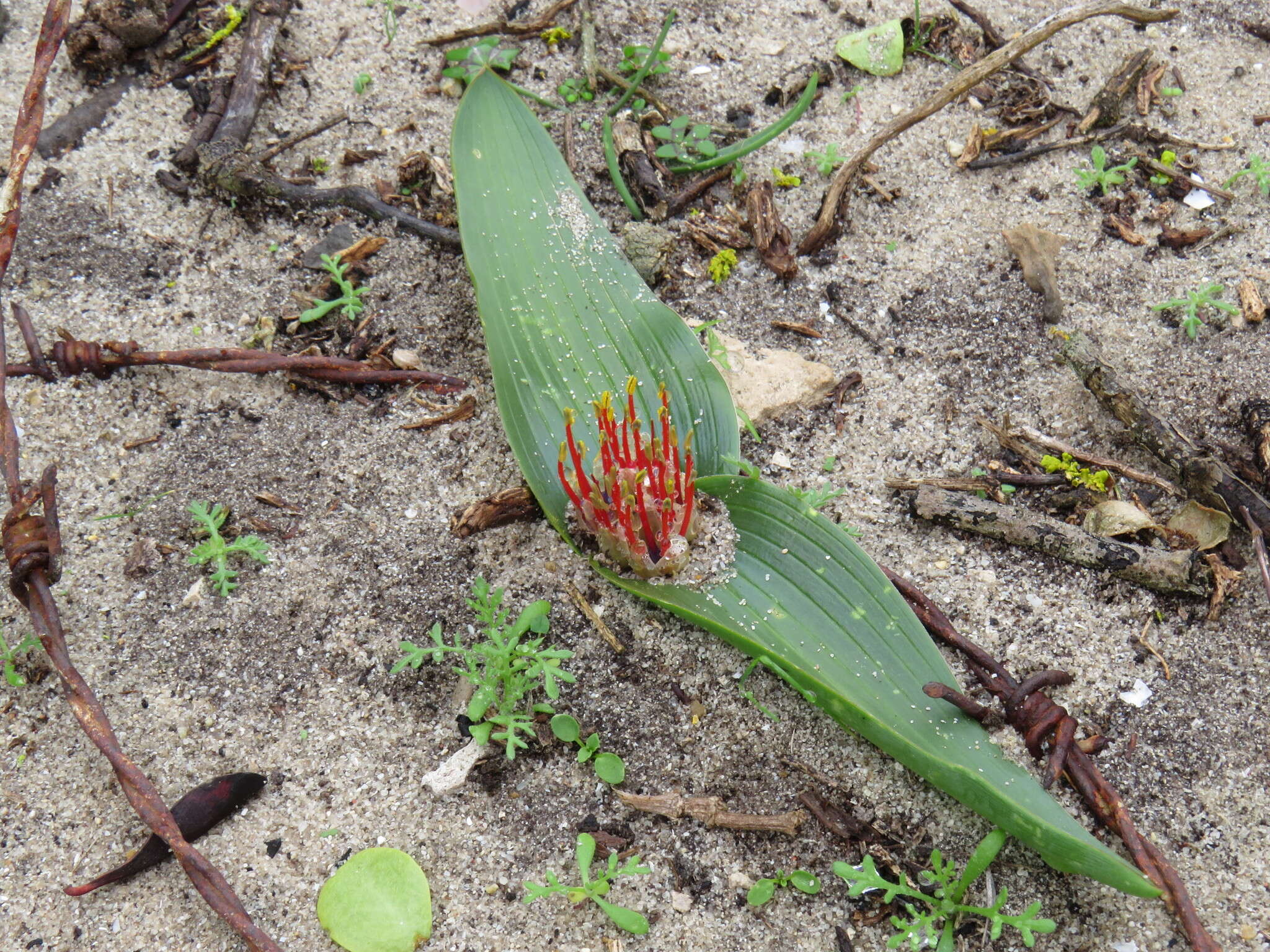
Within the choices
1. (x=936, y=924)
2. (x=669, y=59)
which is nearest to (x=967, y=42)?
(x=669, y=59)

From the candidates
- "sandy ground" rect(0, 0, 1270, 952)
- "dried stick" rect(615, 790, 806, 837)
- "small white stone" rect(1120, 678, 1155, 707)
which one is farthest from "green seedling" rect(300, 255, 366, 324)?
"small white stone" rect(1120, 678, 1155, 707)

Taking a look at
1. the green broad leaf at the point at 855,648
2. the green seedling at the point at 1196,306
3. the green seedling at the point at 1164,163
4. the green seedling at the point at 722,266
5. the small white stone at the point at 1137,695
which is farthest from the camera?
the green seedling at the point at 1164,163

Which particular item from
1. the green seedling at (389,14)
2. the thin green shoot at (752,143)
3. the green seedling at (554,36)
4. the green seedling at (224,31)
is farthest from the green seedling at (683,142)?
the green seedling at (224,31)

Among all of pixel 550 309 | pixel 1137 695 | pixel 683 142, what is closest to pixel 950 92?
pixel 683 142

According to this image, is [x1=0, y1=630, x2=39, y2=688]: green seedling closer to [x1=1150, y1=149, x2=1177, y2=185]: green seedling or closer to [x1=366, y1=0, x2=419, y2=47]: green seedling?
[x1=366, y1=0, x2=419, y2=47]: green seedling

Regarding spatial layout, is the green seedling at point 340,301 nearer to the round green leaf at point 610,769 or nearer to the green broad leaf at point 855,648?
the green broad leaf at point 855,648

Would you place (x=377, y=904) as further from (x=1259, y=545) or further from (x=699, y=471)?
(x=1259, y=545)

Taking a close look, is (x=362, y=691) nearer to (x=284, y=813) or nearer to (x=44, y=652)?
(x=284, y=813)
